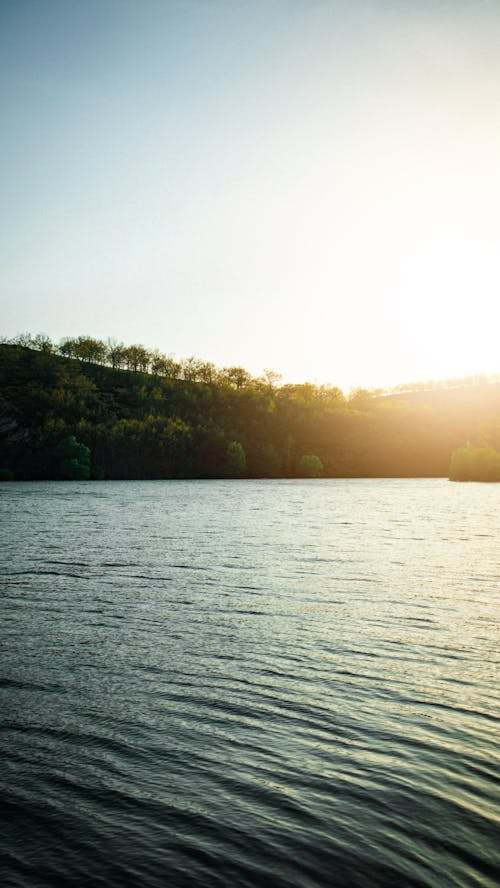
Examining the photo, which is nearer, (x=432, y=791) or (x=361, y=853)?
(x=361, y=853)

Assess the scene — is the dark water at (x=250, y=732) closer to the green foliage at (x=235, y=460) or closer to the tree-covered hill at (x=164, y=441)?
the tree-covered hill at (x=164, y=441)

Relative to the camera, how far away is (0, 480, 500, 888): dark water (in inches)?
231

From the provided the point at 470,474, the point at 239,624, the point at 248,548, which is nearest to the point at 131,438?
the point at 470,474

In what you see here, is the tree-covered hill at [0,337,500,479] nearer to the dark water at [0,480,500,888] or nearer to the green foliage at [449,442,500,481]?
the green foliage at [449,442,500,481]

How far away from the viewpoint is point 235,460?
573ft

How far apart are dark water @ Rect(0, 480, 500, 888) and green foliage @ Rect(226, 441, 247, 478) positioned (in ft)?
504

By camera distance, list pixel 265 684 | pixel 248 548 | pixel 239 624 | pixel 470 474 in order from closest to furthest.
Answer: pixel 265 684, pixel 239 624, pixel 248 548, pixel 470 474

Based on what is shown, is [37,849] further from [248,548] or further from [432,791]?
[248,548]

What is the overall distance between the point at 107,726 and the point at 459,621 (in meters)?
9.13

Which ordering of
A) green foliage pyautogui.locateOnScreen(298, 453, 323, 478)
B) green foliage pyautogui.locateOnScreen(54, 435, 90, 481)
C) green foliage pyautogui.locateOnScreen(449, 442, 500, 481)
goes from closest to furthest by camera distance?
A: green foliage pyautogui.locateOnScreen(449, 442, 500, 481) < green foliage pyautogui.locateOnScreen(54, 435, 90, 481) < green foliage pyautogui.locateOnScreen(298, 453, 323, 478)

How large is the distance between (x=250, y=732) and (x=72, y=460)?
140 metres

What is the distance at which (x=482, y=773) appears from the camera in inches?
290

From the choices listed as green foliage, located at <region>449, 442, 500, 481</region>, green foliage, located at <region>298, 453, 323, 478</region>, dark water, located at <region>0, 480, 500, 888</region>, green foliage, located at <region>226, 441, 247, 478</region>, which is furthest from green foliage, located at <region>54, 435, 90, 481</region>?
dark water, located at <region>0, 480, 500, 888</region>

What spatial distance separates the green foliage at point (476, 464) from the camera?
4936 inches
